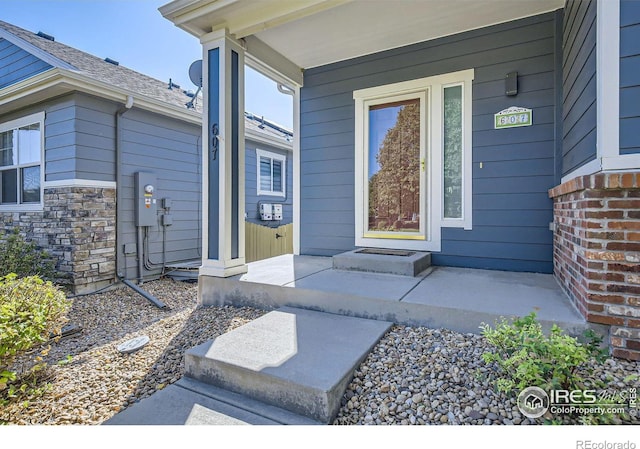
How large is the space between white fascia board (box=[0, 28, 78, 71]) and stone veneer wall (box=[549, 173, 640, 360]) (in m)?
6.13

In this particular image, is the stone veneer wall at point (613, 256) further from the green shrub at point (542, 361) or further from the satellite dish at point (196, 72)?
the satellite dish at point (196, 72)

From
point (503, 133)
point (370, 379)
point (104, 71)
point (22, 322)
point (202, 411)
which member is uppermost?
point (104, 71)

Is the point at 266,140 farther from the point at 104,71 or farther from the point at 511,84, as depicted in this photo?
the point at 511,84

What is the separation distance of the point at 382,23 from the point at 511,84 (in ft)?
4.94

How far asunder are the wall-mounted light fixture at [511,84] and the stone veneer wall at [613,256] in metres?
1.79

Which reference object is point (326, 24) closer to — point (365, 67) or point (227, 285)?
point (365, 67)

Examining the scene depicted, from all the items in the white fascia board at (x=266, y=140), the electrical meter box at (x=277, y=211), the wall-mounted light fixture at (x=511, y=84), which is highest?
the white fascia board at (x=266, y=140)

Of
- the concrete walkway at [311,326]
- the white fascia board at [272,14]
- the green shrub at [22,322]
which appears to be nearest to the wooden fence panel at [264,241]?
the concrete walkway at [311,326]

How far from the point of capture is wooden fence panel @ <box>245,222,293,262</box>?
6.76 metres

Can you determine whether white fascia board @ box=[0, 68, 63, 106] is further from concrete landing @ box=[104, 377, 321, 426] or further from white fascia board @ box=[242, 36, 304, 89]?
concrete landing @ box=[104, 377, 321, 426]

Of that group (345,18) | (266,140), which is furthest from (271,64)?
(266,140)

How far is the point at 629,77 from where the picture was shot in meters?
1.93

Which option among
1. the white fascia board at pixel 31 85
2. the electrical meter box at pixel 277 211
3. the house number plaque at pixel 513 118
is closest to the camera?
the house number plaque at pixel 513 118

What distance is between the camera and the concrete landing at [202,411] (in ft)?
5.46
